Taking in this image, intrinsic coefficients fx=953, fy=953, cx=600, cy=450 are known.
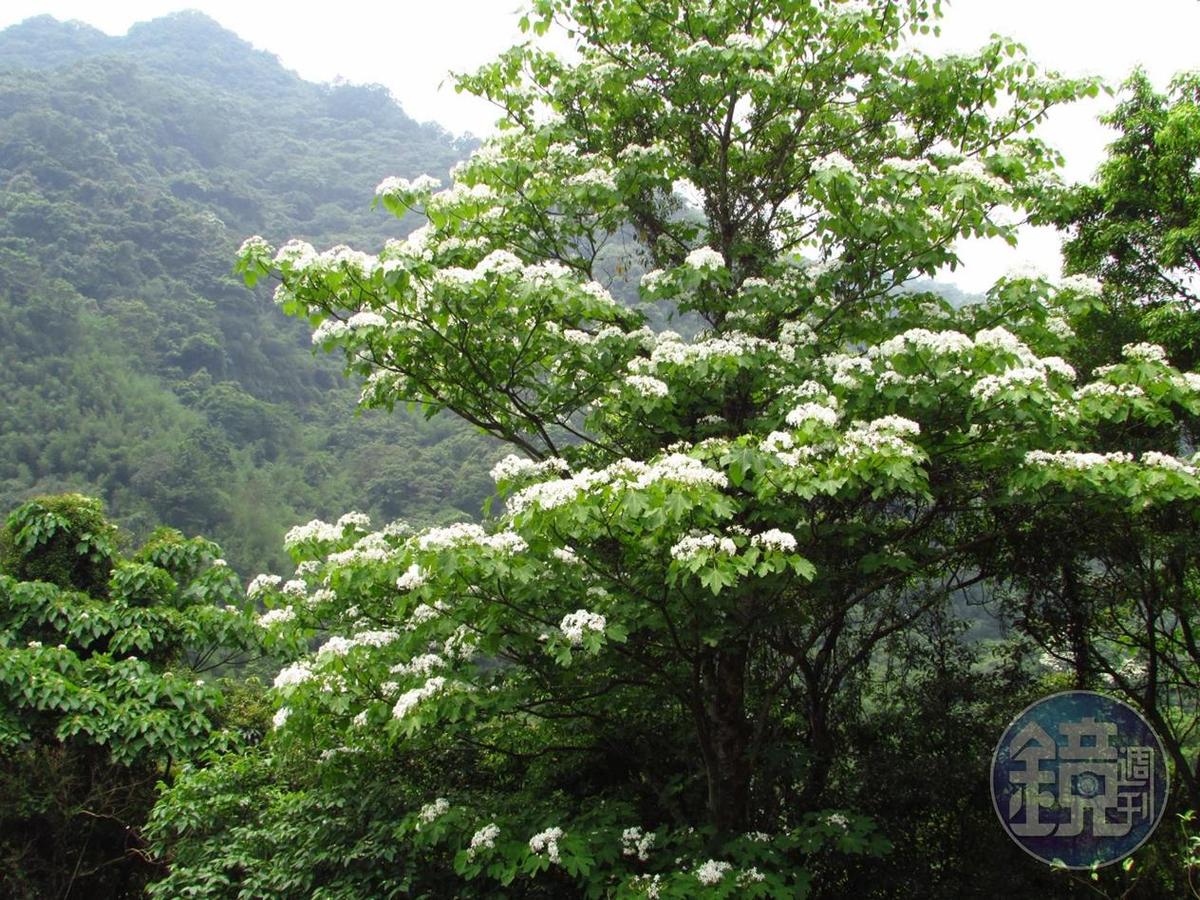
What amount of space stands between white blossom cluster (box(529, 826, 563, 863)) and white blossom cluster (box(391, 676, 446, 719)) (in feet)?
2.93

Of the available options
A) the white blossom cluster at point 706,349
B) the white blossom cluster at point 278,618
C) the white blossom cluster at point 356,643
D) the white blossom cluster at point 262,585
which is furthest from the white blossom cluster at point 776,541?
the white blossom cluster at point 262,585

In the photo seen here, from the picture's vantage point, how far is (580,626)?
3.96 meters

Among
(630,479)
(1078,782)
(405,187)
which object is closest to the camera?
(630,479)

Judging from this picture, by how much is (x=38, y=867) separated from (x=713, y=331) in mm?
5795

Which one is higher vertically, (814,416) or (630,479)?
(814,416)

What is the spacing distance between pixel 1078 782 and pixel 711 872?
8.77ft

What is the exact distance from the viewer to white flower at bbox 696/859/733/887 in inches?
171

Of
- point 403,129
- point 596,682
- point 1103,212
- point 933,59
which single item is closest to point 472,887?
point 596,682

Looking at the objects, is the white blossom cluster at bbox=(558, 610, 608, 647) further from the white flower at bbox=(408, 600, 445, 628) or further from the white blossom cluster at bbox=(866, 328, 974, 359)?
the white blossom cluster at bbox=(866, 328, 974, 359)

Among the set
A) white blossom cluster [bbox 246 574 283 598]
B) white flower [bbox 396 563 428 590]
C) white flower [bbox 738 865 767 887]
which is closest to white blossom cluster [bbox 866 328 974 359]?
white flower [bbox 396 563 428 590]

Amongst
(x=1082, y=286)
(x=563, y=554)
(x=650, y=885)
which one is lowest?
(x=650, y=885)

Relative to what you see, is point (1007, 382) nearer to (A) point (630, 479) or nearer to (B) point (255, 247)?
(A) point (630, 479)

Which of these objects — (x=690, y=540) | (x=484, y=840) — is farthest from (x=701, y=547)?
(x=484, y=840)

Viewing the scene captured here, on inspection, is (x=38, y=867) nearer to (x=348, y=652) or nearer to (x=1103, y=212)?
(x=348, y=652)
